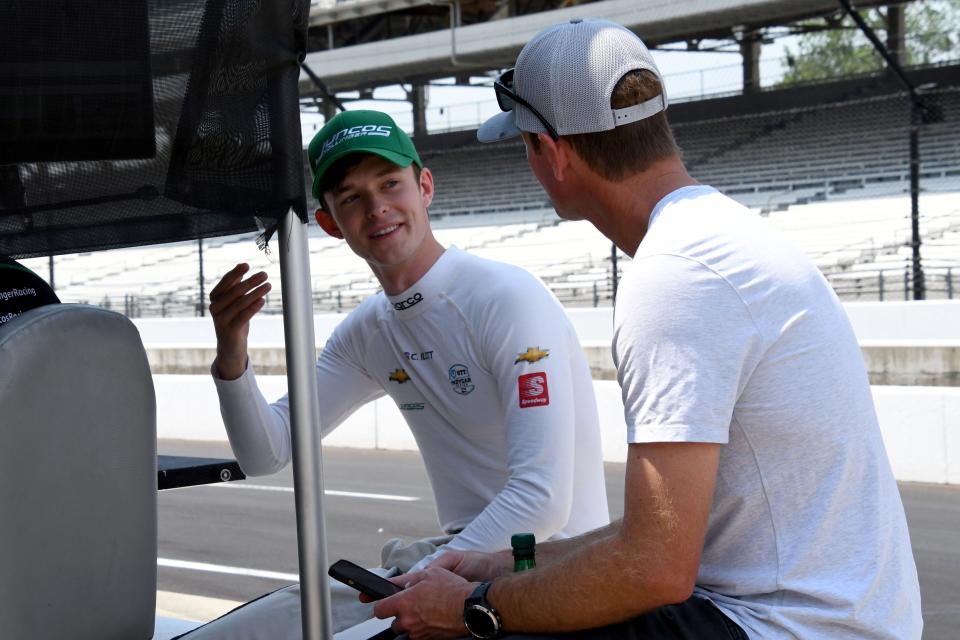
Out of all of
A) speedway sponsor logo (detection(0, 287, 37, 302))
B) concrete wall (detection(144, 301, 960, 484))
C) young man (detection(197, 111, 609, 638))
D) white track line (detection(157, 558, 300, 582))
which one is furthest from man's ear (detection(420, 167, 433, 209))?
concrete wall (detection(144, 301, 960, 484))

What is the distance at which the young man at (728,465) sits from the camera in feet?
5.79

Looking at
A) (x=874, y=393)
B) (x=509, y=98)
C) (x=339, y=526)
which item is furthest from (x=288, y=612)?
(x=874, y=393)

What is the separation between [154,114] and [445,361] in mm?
1128

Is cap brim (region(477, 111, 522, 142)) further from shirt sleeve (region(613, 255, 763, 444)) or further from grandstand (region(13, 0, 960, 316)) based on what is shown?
grandstand (region(13, 0, 960, 316))

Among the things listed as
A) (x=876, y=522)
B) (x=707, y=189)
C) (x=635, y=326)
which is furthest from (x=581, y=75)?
(x=876, y=522)

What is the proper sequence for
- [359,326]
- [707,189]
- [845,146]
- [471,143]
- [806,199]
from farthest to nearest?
[471,143], [845,146], [806,199], [359,326], [707,189]

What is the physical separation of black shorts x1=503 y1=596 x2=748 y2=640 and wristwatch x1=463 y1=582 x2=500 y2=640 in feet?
0.25

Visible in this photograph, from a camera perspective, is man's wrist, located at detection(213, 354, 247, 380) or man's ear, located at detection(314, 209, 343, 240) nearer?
man's wrist, located at detection(213, 354, 247, 380)

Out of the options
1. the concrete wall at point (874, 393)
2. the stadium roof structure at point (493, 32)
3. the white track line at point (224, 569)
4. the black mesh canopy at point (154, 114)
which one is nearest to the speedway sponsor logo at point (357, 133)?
the black mesh canopy at point (154, 114)

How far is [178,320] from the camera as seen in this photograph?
20547mm

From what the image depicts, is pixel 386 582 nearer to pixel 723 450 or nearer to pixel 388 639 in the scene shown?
pixel 388 639

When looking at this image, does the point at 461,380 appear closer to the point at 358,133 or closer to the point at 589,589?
the point at 358,133

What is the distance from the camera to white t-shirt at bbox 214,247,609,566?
9.05 ft

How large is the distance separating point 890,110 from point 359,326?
98.5 ft
